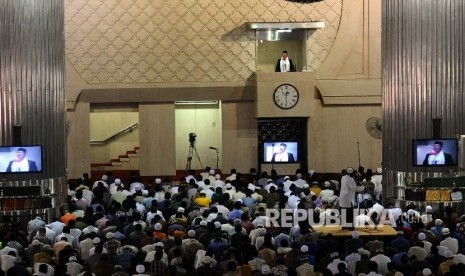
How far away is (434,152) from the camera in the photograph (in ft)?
69.0

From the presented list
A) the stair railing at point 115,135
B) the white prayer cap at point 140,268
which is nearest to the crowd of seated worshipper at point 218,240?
the white prayer cap at point 140,268

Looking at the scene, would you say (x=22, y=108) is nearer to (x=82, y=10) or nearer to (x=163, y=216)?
(x=163, y=216)

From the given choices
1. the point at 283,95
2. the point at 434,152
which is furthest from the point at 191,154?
the point at 434,152

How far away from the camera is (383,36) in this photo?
22109 mm

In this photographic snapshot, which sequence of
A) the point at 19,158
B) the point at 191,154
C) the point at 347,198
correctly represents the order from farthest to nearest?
the point at 191,154
the point at 19,158
the point at 347,198

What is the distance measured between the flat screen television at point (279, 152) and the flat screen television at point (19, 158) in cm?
1022

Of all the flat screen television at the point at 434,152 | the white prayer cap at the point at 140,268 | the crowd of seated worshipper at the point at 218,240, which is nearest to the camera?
the white prayer cap at the point at 140,268

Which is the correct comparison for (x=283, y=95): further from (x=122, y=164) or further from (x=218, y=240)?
(x=218, y=240)

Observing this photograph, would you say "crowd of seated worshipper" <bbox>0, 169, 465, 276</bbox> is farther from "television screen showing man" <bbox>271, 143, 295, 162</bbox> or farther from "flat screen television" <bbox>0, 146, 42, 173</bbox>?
"television screen showing man" <bbox>271, 143, 295, 162</bbox>

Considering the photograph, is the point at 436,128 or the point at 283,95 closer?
the point at 436,128

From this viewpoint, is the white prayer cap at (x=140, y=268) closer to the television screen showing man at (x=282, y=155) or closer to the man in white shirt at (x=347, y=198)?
the man in white shirt at (x=347, y=198)

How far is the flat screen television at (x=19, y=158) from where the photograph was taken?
2039 cm

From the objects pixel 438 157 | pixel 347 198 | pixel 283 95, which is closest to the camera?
pixel 347 198

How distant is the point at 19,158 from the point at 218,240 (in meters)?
6.41
